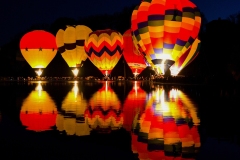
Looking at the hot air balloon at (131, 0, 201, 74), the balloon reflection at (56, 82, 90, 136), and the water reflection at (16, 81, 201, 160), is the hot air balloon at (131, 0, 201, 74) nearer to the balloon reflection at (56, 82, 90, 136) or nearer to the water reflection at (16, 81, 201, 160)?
the water reflection at (16, 81, 201, 160)

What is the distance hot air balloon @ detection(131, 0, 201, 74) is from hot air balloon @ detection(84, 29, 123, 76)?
1028 cm

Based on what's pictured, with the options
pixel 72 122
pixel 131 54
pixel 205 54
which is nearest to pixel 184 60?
pixel 205 54

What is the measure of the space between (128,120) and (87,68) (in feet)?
162

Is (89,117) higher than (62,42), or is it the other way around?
(62,42)

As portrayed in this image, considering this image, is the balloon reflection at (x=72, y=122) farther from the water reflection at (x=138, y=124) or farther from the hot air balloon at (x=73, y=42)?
the hot air balloon at (x=73, y=42)

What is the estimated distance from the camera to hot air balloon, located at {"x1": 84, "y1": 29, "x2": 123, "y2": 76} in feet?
135

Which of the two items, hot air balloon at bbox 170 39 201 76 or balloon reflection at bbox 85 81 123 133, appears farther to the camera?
hot air balloon at bbox 170 39 201 76

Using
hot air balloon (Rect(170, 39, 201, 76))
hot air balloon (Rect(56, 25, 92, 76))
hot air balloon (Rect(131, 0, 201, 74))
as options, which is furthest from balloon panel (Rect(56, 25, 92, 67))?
hot air balloon (Rect(131, 0, 201, 74))

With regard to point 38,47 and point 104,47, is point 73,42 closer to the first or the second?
point 38,47

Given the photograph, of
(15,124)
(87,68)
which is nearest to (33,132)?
(15,124)

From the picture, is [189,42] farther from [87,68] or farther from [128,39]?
[87,68]

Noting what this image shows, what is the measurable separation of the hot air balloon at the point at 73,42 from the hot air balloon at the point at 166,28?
49.0 feet

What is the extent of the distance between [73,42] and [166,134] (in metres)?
36.7

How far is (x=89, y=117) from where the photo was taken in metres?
11.8
